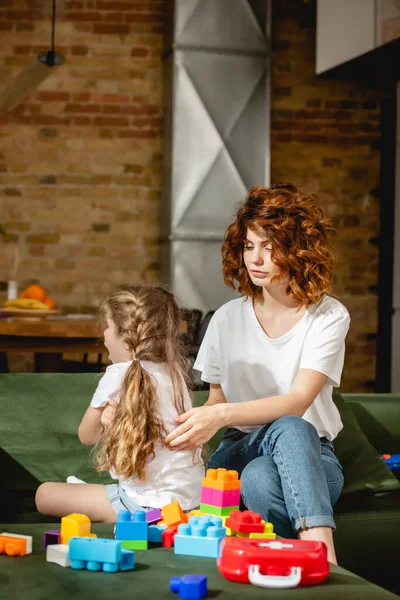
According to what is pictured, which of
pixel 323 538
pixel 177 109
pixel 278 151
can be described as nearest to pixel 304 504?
pixel 323 538

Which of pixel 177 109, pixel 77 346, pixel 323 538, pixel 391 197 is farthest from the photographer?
pixel 391 197

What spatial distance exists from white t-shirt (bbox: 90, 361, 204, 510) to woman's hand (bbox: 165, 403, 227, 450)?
8cm

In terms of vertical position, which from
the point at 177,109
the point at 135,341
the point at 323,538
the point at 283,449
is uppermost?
the point at 177,109

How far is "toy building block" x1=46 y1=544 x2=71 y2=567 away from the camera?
60.1 inches

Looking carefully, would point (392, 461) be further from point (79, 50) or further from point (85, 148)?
point (79, 50)

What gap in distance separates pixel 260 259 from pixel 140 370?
46cm

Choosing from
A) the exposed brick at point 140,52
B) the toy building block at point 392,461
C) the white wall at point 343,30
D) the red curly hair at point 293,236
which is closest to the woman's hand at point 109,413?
the red curly hair at point 293,236

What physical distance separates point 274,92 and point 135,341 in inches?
187

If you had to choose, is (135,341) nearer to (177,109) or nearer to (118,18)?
(177,109)

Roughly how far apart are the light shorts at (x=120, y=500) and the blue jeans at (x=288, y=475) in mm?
263

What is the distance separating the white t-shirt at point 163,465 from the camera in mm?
2021

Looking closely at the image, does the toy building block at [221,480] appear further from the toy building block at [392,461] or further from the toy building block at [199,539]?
the toy building block at [392,461]

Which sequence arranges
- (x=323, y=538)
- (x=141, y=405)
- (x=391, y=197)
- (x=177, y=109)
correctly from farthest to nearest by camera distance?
1. (x=391, y=197)
2. (x=177, y=109)
3. (x=141, y=405)
4. (x=323, y=538)

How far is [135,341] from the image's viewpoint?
6.86ft
